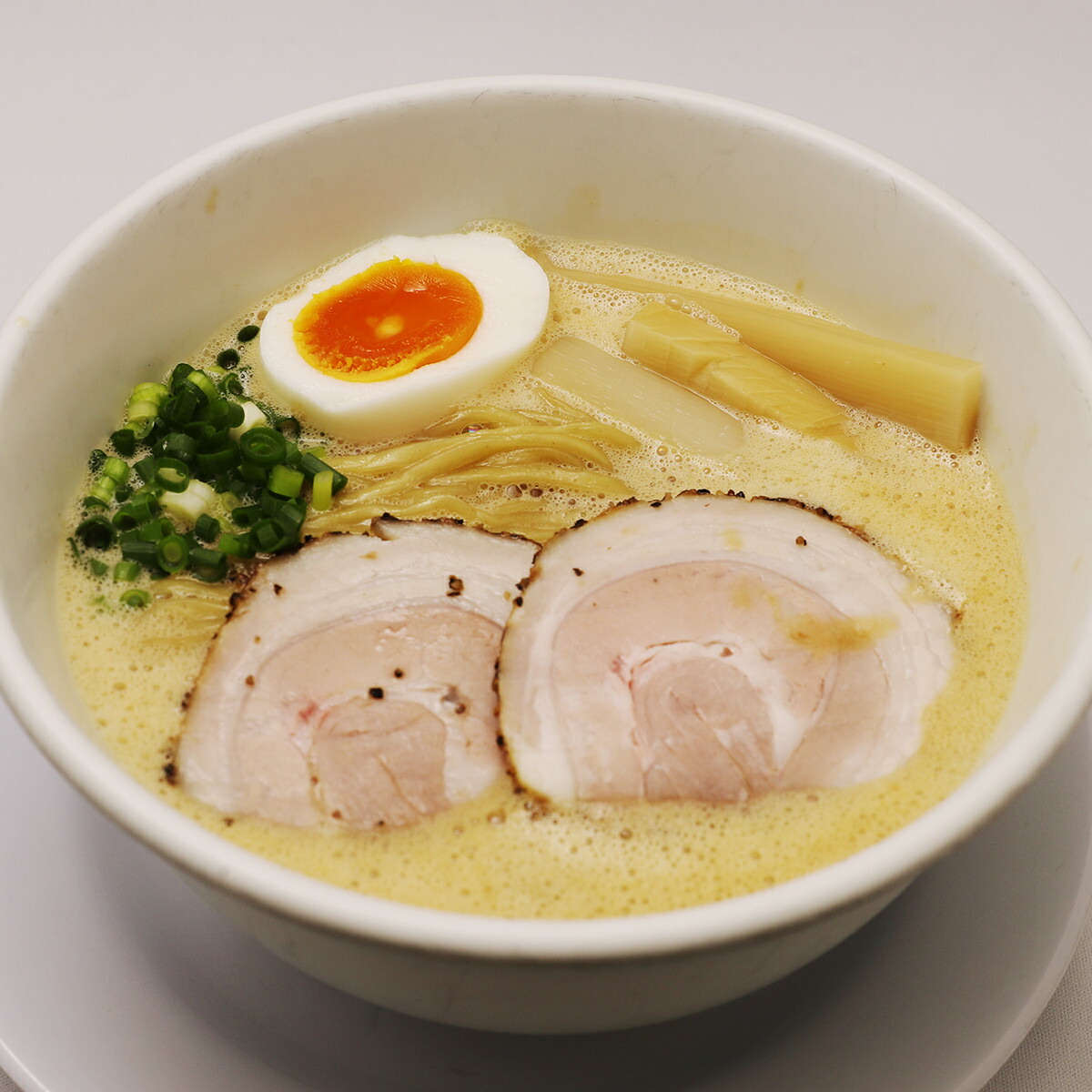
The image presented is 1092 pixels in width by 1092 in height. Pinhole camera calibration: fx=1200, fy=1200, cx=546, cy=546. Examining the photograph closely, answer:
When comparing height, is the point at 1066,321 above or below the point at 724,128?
below

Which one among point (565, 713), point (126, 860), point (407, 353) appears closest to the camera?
point (565, 713)

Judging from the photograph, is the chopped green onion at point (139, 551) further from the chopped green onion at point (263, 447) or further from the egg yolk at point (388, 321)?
the egg yolk at point (388, 321)

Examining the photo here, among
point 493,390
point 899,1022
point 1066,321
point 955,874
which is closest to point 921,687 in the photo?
point 955,874

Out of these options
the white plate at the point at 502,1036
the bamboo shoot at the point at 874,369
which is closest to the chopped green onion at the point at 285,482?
the white plate at the point at 502,1036

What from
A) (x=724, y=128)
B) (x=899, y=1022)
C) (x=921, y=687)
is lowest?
(x=899, y=1022)

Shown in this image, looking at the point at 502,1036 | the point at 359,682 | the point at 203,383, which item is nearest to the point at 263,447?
the point at 203,383

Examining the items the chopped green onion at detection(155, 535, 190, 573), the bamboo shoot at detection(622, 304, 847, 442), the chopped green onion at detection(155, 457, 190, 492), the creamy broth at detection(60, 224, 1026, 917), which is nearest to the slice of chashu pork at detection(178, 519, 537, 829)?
the creamy broth at detection(60, 224, 1026, 917)

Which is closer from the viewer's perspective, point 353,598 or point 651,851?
point 651,851

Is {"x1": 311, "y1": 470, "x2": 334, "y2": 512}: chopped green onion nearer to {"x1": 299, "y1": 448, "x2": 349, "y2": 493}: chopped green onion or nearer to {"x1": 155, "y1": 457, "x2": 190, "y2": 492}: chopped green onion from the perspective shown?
{"x1": 299, "y1": 448, "x2": 349, "y2": 493}: chopped green onion

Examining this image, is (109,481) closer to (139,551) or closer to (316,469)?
(139,551)

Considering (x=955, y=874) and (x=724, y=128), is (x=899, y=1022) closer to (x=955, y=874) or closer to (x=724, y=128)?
(x=955, y=874)
